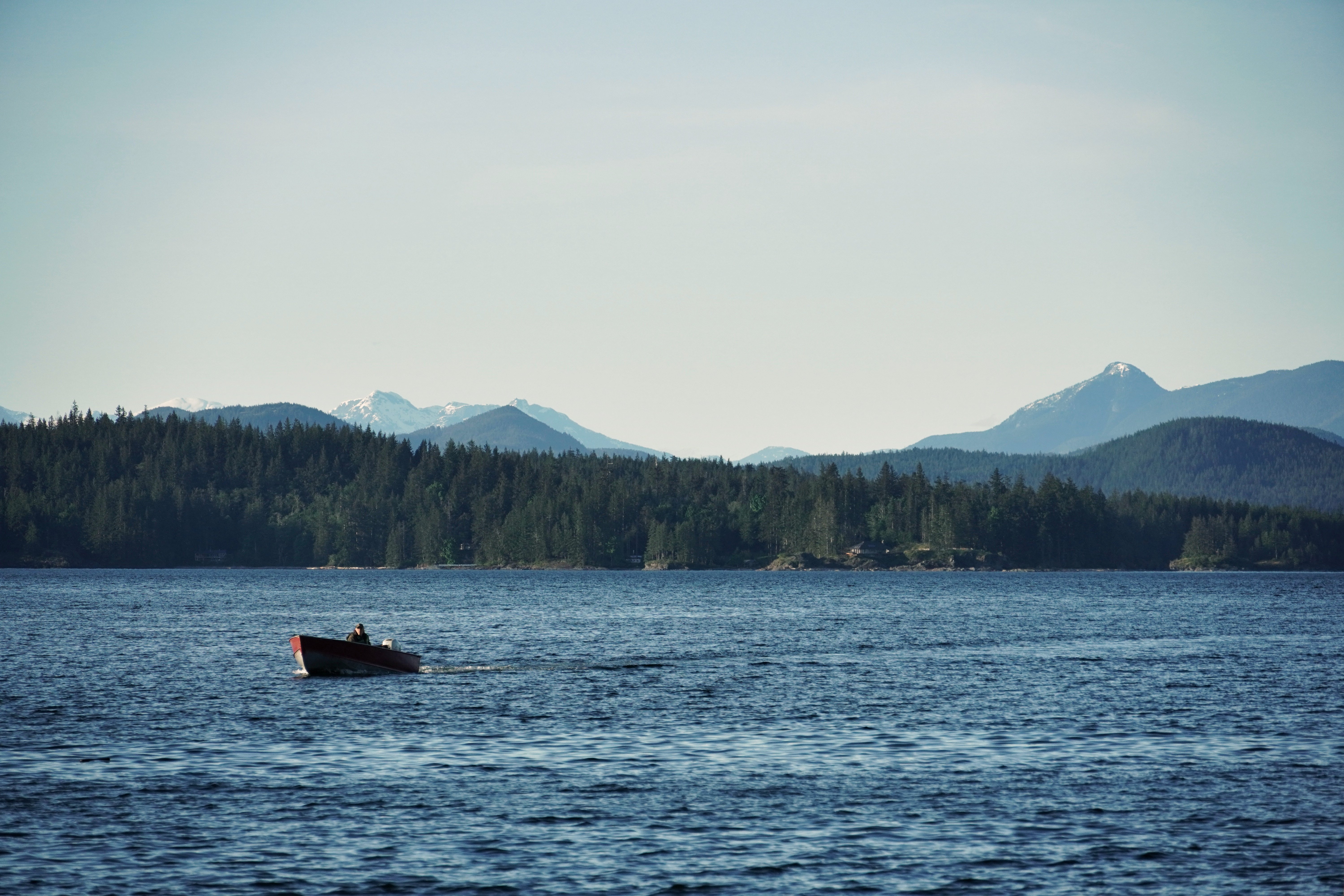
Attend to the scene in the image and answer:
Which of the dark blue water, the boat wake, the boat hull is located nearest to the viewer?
the dark blue water

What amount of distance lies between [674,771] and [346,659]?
102 ft

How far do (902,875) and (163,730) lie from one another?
97.4 ft

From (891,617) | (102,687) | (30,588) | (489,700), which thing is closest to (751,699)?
(489,700)

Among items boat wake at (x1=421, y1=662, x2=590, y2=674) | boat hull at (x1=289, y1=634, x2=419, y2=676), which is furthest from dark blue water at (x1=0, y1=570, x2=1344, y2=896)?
boat hull at (x1=289, y1=634, x2=419, y2=676)

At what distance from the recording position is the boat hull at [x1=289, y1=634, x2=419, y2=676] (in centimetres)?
6350

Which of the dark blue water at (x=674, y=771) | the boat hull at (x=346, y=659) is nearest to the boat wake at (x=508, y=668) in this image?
the dark blue water at (x=674, y=771)

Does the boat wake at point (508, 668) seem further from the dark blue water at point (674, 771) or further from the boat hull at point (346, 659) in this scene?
the boat hull at point (346, 659)

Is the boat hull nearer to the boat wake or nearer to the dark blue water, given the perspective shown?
the dark blue water

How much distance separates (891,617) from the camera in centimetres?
12362

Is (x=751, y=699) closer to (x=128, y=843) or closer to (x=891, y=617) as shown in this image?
(x=128, y=843)

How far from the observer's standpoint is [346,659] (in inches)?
2542

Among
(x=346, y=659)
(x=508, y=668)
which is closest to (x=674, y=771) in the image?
(x=346, y=659)

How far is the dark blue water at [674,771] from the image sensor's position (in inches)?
1097

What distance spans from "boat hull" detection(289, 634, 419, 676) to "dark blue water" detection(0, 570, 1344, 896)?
1.11 metres
